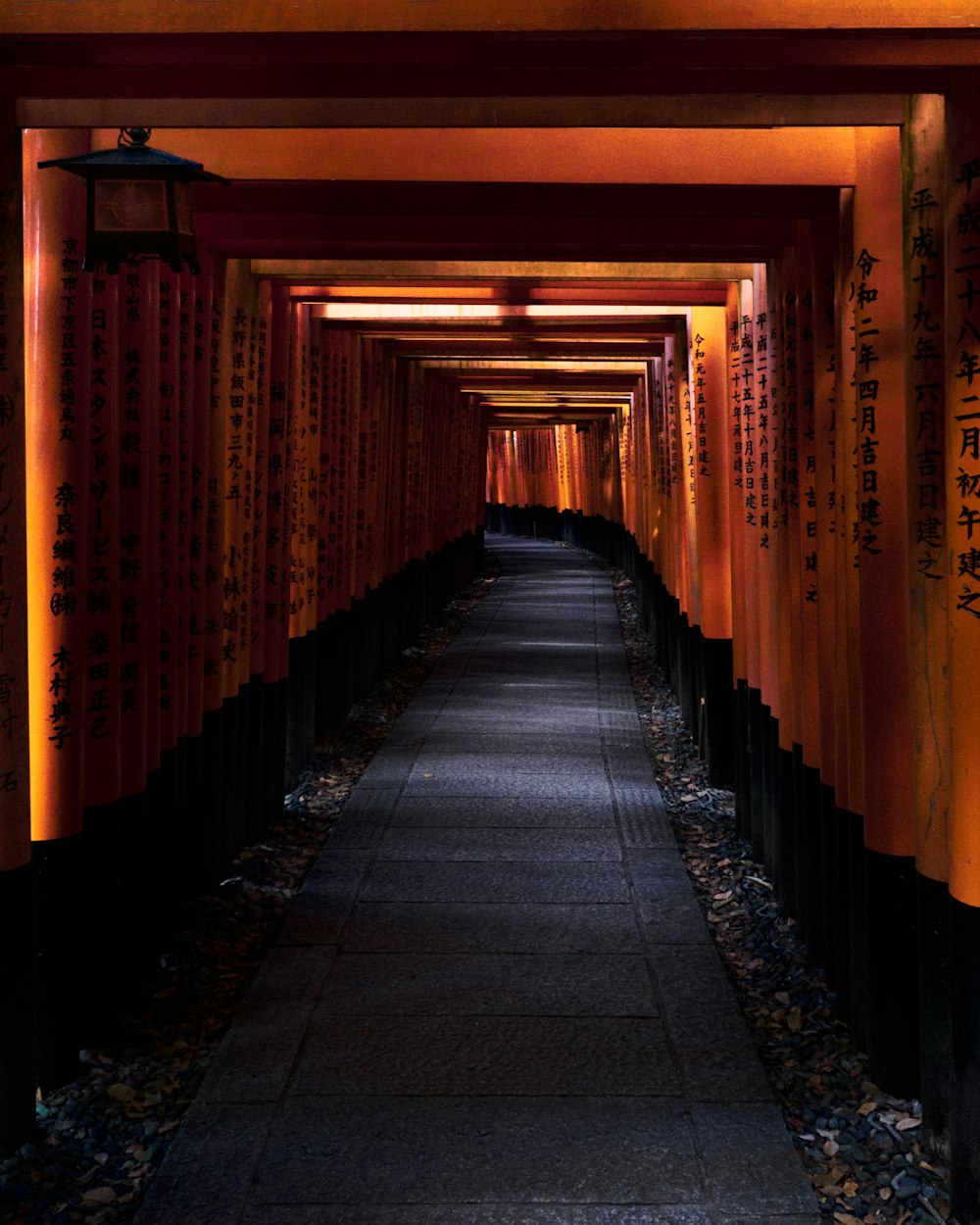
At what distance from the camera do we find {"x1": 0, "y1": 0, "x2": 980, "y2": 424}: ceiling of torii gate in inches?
129

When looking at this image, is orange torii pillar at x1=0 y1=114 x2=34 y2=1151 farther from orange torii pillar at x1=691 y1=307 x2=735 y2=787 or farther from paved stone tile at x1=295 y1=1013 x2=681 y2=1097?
orange torii pillar at x1=691 y1=307 x2=735 y2=787

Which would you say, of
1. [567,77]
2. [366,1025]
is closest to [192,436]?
[366,1025]

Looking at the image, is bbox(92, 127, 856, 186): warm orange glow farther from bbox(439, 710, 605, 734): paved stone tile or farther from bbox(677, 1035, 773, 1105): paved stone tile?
bbox(439, 710, 605, 734): paved stone tile

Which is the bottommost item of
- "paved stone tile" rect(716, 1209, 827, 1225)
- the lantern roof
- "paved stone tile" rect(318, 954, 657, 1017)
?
"paved stone tile" rect(716, 1209, 827, 1225)

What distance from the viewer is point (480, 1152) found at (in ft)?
13.4

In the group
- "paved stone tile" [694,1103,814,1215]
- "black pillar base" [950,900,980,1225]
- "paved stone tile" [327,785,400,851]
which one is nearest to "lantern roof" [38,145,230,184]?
"black pillar base" [950,900,980,1225]

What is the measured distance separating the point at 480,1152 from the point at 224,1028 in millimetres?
1428

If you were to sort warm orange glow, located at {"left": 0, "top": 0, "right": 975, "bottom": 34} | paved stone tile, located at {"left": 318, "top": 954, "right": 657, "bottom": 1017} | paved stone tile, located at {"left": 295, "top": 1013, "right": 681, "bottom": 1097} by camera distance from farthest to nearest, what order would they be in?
paved stone tile, located at {"left": 318, "top": 954, "right": 657, "bottom": 1017}
paved stone tile, located at {"left": 295, "top": 1013, "right": 681, "bottom": 1097}
warm orange glow, located at {"left": 0, "top": 0, "right": 975, "bottom": 34}

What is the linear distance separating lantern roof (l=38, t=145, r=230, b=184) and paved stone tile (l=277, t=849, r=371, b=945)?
333 centimetres

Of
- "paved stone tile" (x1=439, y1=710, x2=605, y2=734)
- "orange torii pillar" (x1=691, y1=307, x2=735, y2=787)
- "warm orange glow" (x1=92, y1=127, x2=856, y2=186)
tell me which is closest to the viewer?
"warm orange glow" (x1=92, y1=127, x2=856, y2=186)

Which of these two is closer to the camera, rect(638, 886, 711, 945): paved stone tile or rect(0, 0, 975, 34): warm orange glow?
rect(0, 0, 975, 34): warm orange glow

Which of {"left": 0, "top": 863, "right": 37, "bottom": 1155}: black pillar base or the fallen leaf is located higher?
{"left": 0, "top": 863, "right": 37, "bottom": 1155}: black pillar base

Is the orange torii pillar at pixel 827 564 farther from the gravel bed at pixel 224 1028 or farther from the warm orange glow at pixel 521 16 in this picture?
the warm orange glow at pixel 521 16

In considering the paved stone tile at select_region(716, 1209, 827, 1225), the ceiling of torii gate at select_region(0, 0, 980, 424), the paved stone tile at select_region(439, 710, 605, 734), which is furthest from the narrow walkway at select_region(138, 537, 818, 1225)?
the ceiling of torii gate at select_region(0, 0, 980, 424)
